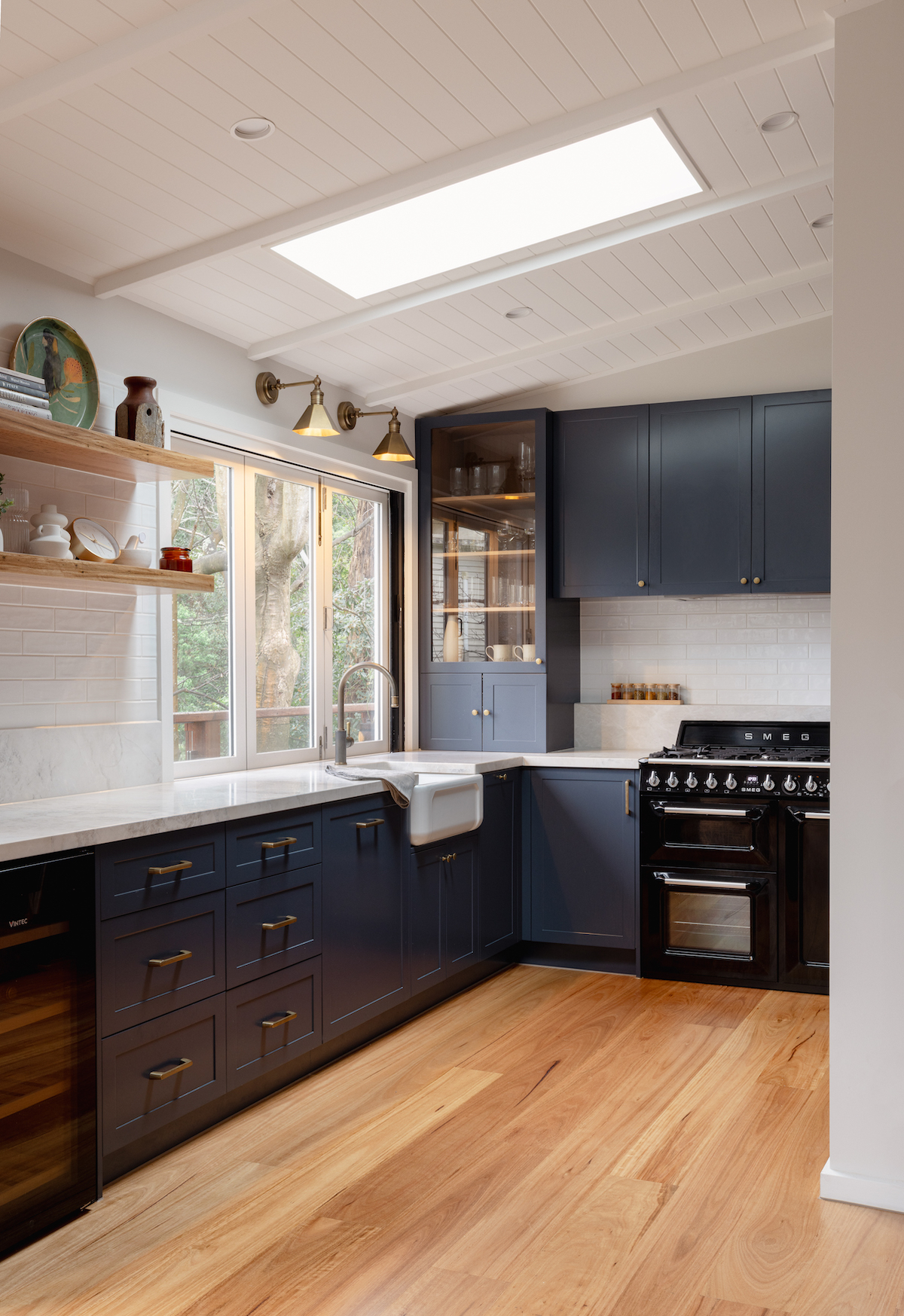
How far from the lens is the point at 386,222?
3.44 m

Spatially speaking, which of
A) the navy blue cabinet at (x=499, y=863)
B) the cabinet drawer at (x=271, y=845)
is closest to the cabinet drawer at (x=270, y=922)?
the cabinet drawer at (x=271, y=845)

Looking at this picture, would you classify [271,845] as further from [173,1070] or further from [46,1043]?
[46,1043]

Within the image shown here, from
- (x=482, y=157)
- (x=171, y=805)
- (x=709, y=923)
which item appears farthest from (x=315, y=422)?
(x=709, y=923)

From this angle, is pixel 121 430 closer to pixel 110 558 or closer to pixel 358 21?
pixel 110 558

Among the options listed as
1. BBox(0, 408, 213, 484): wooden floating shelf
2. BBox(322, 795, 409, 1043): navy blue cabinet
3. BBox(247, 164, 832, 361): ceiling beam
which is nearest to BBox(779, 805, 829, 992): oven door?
BBox(322, 795, 409, 1043): navy blue cabinet

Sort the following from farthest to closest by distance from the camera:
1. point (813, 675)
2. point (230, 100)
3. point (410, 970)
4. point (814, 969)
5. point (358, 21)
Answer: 1. point (813, 675)
2. point (814, 969)
3. point (410, 970)
4. point (230, 100)
5. point (358, 21)

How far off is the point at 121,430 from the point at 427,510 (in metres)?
2.12

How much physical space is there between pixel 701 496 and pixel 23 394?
9.70ft

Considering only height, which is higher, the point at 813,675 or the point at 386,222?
the point at 386,222

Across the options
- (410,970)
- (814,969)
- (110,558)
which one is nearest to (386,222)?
(110,558)

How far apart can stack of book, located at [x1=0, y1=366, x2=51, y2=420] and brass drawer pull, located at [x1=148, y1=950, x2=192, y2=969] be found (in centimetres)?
141

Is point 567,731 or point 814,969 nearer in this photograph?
point 814,969

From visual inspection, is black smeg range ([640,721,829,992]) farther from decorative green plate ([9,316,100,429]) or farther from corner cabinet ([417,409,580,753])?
decorative green plate ([9,316,100,429])

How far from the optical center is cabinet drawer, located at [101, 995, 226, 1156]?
2605 millimetres
